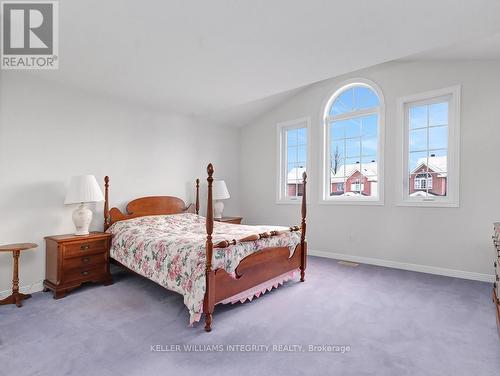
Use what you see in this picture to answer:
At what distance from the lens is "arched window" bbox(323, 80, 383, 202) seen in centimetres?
434

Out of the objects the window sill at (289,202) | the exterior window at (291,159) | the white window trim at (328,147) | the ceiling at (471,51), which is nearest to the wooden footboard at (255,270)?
the white window trim at (328,147)

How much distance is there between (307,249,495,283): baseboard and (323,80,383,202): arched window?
2.94 ft

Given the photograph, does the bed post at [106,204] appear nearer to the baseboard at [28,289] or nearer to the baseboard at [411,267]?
the baseboard at [28,289]

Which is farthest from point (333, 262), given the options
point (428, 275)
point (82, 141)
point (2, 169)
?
point (2, 169)

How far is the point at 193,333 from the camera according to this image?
2229 mm

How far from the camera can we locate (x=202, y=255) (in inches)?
94.7

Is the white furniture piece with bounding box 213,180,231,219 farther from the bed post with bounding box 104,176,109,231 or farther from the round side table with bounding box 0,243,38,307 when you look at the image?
the round side table with bounding box 0,243,38,307

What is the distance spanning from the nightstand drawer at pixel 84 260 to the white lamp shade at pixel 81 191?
2.04ft

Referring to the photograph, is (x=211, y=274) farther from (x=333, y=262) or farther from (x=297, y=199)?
(x=297, y=199)

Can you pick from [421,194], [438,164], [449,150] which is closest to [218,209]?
Answer: [421,194]

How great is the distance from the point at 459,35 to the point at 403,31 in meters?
0.48

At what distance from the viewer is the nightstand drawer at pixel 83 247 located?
9.96 feet

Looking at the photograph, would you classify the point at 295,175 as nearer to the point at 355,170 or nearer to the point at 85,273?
the point at 355,170

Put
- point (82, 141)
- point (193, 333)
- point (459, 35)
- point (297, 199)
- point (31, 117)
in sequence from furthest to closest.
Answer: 1. point (297, 199)
2. point (82, 141)
3. point (31, 117)
4. point (459, 35)
5. point (193, 333)
